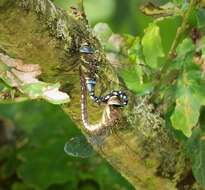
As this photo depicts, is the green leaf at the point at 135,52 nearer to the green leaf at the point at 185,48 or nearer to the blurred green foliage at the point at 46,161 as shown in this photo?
the green leaf at the point at 185,48

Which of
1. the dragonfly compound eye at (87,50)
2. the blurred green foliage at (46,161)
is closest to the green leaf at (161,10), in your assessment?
the dragonfly compound eye at (87,50)

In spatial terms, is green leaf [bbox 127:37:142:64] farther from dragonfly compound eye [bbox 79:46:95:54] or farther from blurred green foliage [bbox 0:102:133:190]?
blurred green foliage [bbox 0:102:133:190]

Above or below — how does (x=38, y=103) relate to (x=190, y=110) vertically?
below

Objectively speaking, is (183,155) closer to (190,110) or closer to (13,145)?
(190,110)

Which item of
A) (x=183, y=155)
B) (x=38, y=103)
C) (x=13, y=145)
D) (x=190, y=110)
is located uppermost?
(x=190, y=110)

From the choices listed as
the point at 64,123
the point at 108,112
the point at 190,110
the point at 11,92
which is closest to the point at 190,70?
the point at 190,110

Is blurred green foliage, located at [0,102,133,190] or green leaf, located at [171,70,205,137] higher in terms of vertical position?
green leaf, located at [171,70,205,137]

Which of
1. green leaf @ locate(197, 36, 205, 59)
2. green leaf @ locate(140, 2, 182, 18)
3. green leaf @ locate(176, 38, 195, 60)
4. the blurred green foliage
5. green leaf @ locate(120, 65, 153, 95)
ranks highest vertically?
green leaf @ locate(140, 2, 182, 18)

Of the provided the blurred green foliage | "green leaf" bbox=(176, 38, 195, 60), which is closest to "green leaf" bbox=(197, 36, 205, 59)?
"green leaf" bbox=(176, 38, 195, 60)
